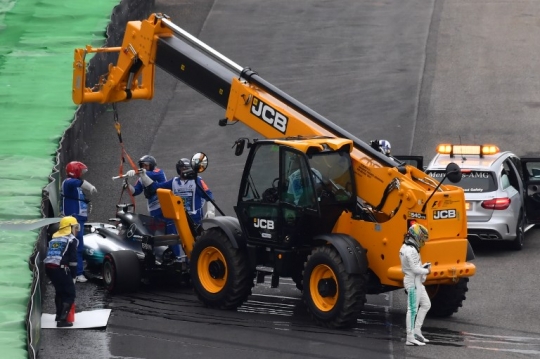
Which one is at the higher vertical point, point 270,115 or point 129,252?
point 270,115

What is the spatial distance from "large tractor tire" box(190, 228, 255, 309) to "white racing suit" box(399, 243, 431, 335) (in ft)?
8.35

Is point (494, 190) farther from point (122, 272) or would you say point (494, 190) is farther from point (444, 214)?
point (122, 272)

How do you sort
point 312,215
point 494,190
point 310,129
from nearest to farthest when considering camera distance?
point 312,215
point 310,129
point 494,190

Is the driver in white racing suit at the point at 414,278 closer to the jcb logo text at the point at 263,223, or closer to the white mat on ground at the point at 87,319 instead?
the jcb logo text at the point at 263,223

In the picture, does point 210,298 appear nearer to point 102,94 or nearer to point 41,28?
point 102,94

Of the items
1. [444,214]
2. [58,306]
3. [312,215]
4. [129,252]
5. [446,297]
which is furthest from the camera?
[129,252]

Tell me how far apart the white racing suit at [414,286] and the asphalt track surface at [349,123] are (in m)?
0.35

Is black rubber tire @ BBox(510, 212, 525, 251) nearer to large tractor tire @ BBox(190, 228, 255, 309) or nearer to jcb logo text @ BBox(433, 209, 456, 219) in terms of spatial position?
jcb logo text @ BBox(433, 209, 456, 219)

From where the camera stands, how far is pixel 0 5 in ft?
98.9

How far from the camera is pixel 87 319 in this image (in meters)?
15.8

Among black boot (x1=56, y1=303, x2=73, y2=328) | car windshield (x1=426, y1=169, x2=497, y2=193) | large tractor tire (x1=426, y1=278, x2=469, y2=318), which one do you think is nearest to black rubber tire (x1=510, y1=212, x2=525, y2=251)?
car windshield (x1=426, y1=169, x2=497, y2=193)

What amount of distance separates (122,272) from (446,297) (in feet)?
15.1

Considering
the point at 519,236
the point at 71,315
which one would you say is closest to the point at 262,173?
the point at 71,315

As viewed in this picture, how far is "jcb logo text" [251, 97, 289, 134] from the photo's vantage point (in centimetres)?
1636
